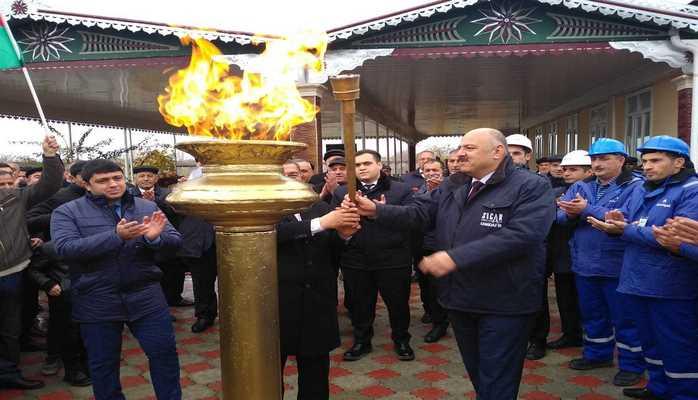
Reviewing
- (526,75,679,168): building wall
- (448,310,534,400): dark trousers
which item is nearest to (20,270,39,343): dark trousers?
(448,310,534,400): dark trousers

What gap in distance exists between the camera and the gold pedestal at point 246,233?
1.71 m

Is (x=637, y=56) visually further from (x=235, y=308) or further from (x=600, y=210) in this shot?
(x=235, y=308)

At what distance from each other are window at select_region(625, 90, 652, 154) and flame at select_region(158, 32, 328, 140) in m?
11.4

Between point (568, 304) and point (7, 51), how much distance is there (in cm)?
565

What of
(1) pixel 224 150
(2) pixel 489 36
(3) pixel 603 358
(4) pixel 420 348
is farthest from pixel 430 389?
(2) pixel 489 36

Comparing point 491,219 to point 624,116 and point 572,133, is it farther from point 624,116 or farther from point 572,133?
point 572,133

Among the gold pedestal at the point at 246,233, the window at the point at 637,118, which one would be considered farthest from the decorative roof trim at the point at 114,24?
the window at the point at 637,118

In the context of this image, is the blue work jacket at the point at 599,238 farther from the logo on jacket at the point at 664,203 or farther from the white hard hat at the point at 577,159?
the white hard hat at the point at 577,159

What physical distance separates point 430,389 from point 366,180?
1.79 m

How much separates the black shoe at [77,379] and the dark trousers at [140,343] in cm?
131

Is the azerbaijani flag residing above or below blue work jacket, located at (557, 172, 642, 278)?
above

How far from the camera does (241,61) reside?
9.14 meters

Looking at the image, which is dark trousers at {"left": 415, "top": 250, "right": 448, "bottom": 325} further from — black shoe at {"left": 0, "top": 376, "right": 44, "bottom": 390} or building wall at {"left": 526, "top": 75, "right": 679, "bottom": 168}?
building wall at {"left": 526, "top": 75, "right": 679, "bottom": 168}

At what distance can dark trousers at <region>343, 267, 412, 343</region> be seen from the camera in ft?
16.1
